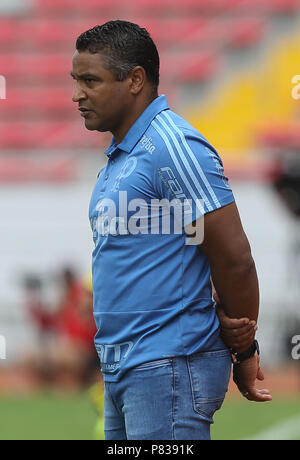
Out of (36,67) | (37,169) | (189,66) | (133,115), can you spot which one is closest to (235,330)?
(133,115)

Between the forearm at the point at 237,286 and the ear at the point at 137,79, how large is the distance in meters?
0.56

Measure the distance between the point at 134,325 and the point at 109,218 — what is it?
312mm

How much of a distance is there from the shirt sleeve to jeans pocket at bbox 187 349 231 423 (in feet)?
1.32

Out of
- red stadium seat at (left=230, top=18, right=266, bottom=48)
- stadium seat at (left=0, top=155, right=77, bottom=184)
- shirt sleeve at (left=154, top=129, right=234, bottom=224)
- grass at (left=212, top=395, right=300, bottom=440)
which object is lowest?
grass at (left=212, top=395, right=300, bottom=440)

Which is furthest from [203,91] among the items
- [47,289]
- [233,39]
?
[47,289]

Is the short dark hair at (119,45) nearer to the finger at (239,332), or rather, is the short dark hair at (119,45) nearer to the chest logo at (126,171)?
the chest logo at (126,171)

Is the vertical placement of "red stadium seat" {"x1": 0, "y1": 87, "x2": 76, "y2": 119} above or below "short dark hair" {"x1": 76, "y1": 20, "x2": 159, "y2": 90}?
above

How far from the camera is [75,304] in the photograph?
10.9m

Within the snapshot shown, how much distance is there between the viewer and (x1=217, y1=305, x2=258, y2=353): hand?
2977 mm

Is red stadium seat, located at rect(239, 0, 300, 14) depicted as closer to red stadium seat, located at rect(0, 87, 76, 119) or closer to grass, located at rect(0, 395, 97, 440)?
red stadium seat, located at rect(0, 87, 76, 119)

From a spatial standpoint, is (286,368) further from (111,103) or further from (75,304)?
(111,103)

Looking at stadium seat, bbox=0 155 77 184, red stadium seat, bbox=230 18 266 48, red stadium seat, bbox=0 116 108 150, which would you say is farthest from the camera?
red stadium seat, bbox=230 18 266 48

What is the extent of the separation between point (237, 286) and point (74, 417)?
575cm

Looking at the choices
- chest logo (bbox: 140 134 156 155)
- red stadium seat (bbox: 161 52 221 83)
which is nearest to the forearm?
chest logo (bbox: 140 134 156 155)
